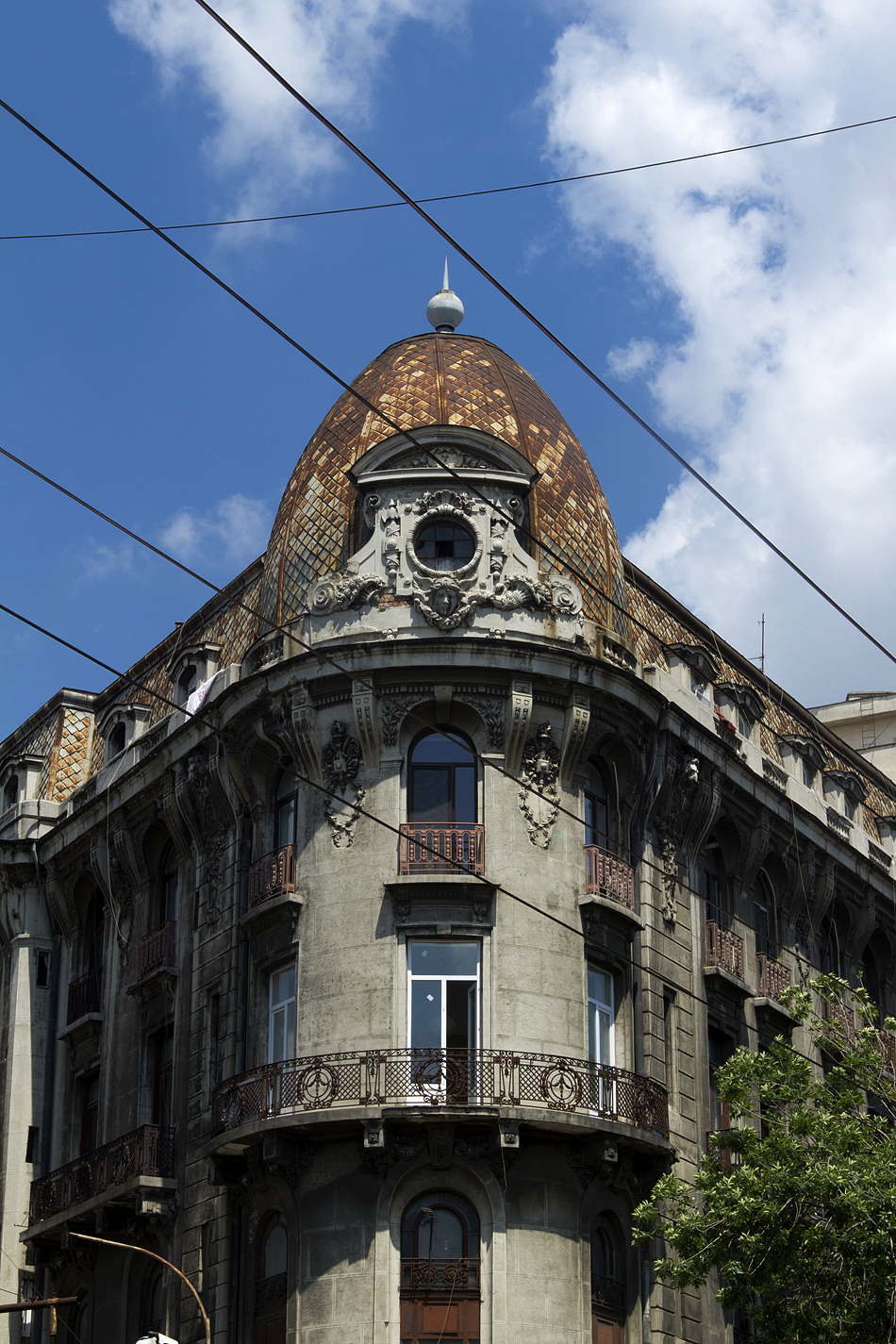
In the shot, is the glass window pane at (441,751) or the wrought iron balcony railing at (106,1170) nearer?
the glass window pane at (441,751)

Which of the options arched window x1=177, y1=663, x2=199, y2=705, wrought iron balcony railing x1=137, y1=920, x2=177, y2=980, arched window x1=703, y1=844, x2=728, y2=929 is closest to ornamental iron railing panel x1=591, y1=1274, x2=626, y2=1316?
arched window x1=703, y1=844, x2=728, y2=929

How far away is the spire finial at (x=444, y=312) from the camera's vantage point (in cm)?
3928

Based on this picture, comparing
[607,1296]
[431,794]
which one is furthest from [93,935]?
[607,1296]

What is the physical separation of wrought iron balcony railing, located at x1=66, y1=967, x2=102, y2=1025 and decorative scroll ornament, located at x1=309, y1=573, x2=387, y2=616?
10.7 metres

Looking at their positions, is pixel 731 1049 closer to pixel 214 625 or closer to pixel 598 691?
pixel 598 691

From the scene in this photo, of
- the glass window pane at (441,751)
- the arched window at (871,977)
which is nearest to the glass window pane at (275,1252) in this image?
the glass window pane at (441,751)

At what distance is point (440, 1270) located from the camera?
2992 cm

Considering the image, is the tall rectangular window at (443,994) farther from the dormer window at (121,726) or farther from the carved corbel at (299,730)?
the dormer window at (121,726)

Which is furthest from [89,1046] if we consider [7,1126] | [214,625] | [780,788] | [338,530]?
[780,788]

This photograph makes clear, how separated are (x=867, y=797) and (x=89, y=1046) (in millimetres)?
18906

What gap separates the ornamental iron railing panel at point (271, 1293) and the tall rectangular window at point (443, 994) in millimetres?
4276

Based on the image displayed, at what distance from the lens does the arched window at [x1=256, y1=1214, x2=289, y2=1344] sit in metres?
31.0

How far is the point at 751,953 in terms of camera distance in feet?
127

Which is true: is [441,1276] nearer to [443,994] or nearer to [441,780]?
[443,994]
